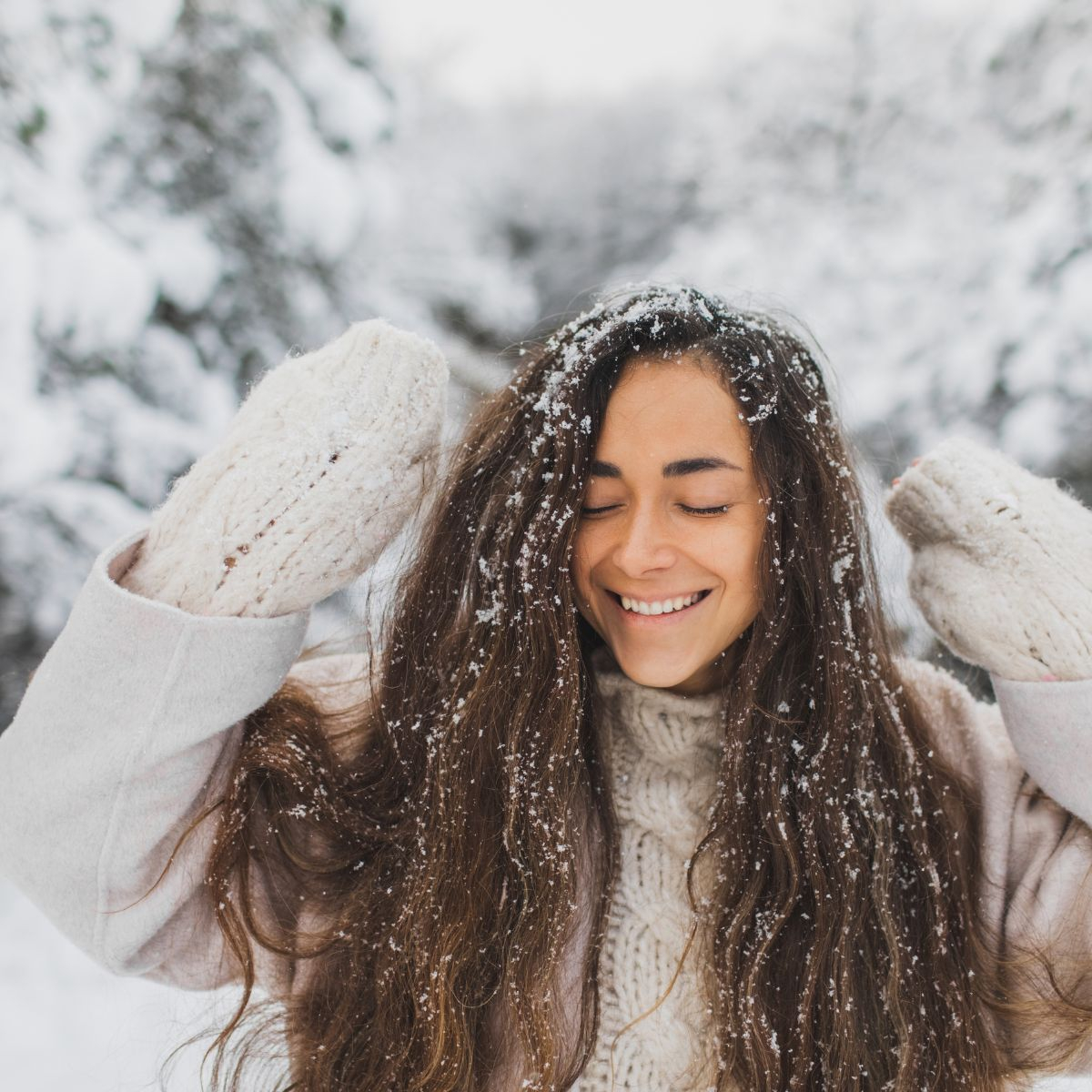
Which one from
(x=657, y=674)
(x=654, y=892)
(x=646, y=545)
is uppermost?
(x=646, y=545)

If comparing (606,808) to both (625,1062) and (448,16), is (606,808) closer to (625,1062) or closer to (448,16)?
(625,1062)

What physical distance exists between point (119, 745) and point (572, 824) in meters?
0.63

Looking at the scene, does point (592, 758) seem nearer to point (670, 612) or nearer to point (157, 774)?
point (670, 612)

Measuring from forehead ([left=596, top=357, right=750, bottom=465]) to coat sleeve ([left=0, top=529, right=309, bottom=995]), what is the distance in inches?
20.3

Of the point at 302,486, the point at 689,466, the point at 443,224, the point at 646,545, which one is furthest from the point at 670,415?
the point at 443,224

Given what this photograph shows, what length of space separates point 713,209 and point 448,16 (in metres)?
2.54

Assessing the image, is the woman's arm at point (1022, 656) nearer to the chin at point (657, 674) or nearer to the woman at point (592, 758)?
the woman at point (592, 758)

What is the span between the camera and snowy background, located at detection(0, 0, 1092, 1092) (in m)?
3.00

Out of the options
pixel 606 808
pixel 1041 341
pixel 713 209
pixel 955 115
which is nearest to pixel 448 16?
pixel 713 209

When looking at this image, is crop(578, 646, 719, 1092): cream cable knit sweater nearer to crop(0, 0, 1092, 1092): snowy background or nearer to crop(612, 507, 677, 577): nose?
crop(612, 507, 677, 577): nose

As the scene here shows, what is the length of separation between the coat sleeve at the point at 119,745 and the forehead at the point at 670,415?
52 cm

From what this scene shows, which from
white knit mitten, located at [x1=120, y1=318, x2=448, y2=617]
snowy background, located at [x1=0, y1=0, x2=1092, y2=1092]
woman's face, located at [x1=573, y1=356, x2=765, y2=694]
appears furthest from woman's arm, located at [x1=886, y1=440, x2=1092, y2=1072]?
white knit mitten, located at [x1=120, y1=318, x2=448, y2=617]

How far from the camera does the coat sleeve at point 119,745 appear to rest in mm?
1172

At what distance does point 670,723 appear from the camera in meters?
1.39
